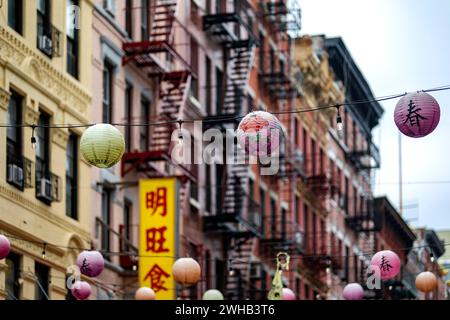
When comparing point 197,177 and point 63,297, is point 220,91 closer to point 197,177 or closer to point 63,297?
point 197,177

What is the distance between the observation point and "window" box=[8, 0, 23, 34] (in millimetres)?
37250

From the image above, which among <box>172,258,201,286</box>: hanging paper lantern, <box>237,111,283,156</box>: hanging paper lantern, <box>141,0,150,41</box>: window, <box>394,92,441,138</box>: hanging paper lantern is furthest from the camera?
<box>141,0,150,41</box>: window

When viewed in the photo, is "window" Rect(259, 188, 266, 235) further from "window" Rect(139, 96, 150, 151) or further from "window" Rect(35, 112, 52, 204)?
"window" Rect(35, 112, 52, 204)

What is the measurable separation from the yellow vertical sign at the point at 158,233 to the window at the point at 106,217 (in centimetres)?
98

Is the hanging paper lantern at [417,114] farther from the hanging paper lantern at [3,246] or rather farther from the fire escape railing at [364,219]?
the fire escape railing at [364,219]

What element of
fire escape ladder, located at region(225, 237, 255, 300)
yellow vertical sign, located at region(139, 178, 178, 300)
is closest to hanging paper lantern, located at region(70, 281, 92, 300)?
yellow vertical sign, located at region(139, 178, 178, 300)

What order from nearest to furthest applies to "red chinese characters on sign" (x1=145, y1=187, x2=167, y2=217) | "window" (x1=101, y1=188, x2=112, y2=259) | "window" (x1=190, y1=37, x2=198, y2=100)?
"red chinese characters on sign" (x1=145, y1=187, x2=167, y2=217)
"window" (x1=101, y1=188, x2=112, y2=259)
"window" (x1=190, y1=37, x2=198, y2=100)

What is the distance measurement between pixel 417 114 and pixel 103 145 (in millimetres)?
5346

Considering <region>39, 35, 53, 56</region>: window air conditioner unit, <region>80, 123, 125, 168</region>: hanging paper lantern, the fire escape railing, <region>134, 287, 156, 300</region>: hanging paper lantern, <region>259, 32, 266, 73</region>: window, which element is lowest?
<region>134, 287, 156, 300</region>: hanging paper lantern

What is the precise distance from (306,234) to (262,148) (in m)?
37.5

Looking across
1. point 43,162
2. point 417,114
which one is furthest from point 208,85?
point 417,114

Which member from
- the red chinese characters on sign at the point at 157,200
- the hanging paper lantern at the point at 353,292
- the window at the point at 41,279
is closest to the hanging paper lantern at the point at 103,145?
the window at the point at 41,279

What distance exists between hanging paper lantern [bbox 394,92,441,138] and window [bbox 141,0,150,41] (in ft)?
64.8

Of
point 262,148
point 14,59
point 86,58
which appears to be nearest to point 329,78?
point 86,58
